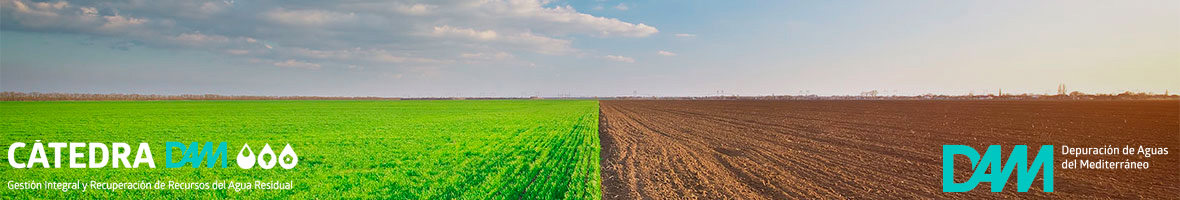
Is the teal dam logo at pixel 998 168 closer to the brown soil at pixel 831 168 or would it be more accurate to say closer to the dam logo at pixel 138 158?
the brown soil at pixel 831 168

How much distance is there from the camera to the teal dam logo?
33.3ft

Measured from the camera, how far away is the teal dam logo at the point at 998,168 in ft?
33.3

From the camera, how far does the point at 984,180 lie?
10758 mm

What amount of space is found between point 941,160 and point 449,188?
1138 cm

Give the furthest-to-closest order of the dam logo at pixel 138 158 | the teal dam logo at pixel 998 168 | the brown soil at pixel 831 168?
the dam logo at pixel 138 158, the teal dam logo at pixel 998 168, the brown soil at pixel 831 168

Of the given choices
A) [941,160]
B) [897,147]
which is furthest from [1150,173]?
[897,147]

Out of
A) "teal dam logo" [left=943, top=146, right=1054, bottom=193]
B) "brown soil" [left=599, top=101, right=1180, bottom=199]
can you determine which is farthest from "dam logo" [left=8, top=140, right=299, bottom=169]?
"teal dam logo" [left=943, top=146, right=1054, bottom=193]

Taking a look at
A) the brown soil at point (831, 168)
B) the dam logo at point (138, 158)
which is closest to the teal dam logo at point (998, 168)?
the brown soil at point (831, 168)

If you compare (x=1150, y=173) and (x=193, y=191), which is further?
(x=1150, y=173)

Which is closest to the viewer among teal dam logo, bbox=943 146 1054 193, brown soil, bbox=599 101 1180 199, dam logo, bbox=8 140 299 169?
brown soil, bbox=599 101 1180 199

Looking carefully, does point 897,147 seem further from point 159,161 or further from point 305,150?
point 159,161

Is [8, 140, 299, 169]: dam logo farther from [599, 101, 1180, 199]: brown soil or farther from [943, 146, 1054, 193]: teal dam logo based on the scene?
[943, 146, 1054, 193]: teal dam logo

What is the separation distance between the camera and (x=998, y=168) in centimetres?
1256

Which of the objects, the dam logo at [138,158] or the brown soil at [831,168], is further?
the dam logo at [138,158]
